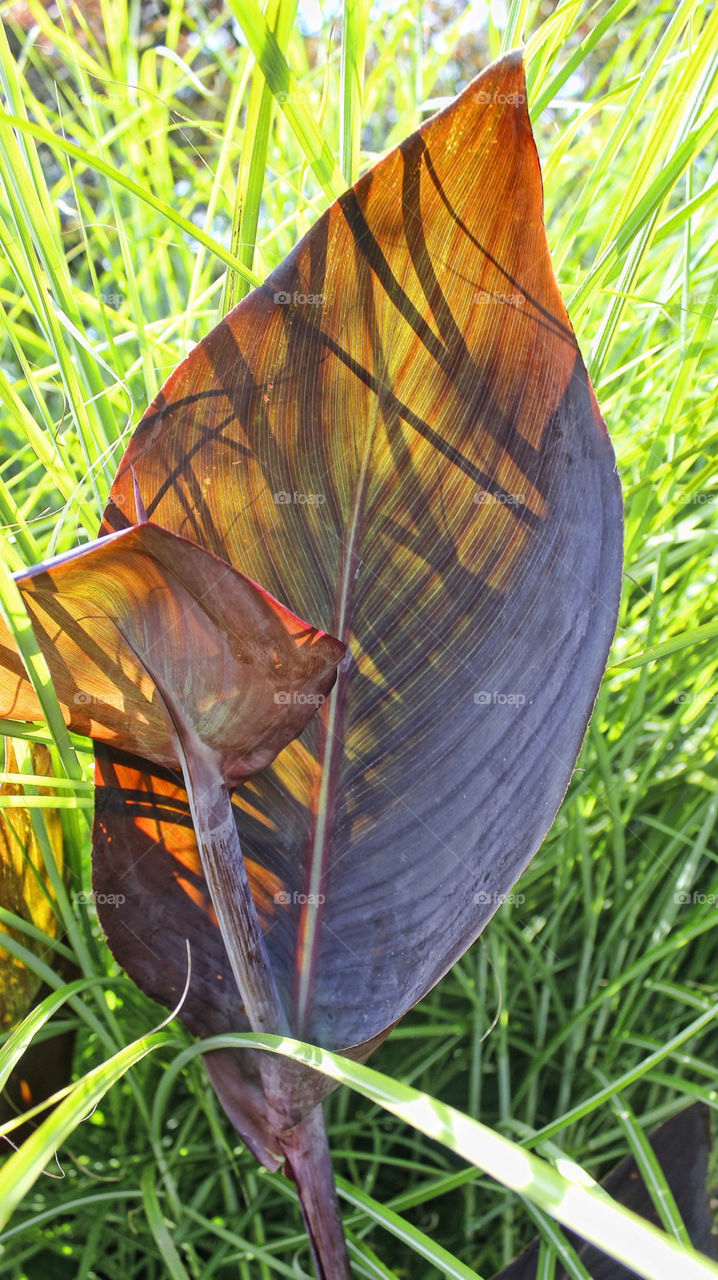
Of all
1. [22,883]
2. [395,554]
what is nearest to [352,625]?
[395,554]

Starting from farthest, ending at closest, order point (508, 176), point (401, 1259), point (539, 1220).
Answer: point (401, 1259)
point (539, 1220)
point (508, 176)

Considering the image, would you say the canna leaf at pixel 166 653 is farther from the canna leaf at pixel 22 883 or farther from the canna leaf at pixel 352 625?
the canna leaf at pixel 22 883

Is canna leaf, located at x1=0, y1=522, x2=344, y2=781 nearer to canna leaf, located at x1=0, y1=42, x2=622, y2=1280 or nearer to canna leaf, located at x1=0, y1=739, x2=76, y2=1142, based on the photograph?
canna leaf, located at x1=0, y1=42, x2=622, y2=1280

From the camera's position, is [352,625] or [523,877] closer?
[352,625]

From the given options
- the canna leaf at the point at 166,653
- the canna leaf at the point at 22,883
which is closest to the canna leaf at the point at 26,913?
the canna leaf at the point at 22,883

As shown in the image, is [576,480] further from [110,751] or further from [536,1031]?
[536,1031]

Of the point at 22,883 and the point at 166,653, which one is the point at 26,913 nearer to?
the point at 22,883

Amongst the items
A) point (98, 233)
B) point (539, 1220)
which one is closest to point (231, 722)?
point (539, 1220)

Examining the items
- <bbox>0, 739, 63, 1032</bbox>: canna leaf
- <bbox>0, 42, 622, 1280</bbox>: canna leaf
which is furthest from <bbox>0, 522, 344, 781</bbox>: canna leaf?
<bbox>0, 739, 63, 1032</bbox>: canna leaf
